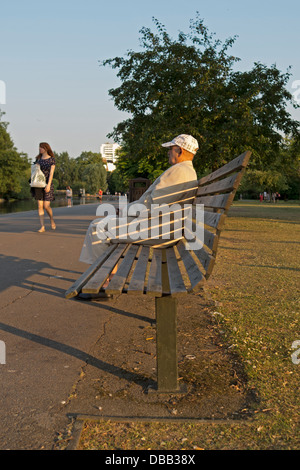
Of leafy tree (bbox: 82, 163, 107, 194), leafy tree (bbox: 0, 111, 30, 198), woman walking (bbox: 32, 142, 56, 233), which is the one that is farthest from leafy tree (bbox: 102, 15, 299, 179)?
leafy tree (bbox: 82, 163, 107, 194)

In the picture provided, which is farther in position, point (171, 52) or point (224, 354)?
point (171, 52)

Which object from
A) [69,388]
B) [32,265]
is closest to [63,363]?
[69,388]

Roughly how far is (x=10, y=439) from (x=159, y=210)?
2537 mm

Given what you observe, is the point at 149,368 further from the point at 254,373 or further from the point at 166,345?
the point at 254,373

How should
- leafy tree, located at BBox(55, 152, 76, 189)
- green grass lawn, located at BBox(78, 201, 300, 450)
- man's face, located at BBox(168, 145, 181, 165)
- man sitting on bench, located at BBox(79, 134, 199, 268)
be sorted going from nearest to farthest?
1. green grass lawn, located at BBox(78, 201, 300, 450)
2. man sitting on bench, located at BBox(79, 134, 199, 268)
3. man's face, located at BBox(168, 145, 181, 165)
4. leafy tree, located at BBox(55, 152, 76, 189)

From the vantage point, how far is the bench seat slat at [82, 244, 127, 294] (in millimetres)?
2629

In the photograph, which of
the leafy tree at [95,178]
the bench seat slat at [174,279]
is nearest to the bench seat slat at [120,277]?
the bench seat slat at [174,279]

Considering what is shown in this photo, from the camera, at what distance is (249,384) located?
9.69ft

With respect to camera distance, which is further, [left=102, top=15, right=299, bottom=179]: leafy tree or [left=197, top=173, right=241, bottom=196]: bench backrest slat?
[left=102, top=15, right=299, bottom=179]: leafy tree

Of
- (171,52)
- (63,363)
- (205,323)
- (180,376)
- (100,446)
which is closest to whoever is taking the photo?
(100,446)

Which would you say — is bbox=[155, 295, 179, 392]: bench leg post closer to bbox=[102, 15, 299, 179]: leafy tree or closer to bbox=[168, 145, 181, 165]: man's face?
bbox=[168, 145, 181, 165]: man's face

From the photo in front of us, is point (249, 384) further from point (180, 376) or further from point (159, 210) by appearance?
point (159, 210)

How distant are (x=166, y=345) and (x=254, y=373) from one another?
67 centimetres

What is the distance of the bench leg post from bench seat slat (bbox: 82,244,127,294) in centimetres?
39
